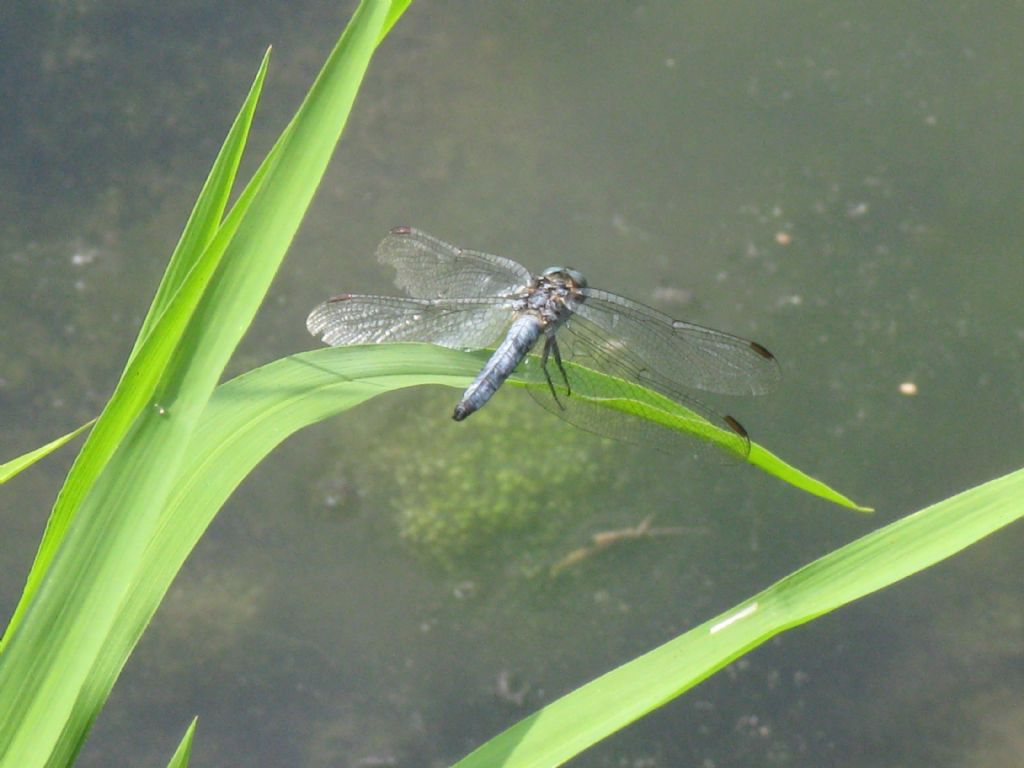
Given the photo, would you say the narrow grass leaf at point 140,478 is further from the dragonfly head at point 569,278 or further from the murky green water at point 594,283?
the murky green water at point 594,283

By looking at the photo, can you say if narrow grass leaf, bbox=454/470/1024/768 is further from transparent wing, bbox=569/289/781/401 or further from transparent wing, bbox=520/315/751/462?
transparent wing, bbox=569/289/781/401

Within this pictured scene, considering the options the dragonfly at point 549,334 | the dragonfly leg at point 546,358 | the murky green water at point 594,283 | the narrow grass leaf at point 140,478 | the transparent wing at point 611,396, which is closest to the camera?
the narrow grass leaf at point 140,478

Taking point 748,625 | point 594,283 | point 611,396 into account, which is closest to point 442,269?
point 611,396

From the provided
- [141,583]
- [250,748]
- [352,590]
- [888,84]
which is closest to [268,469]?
[352,590]

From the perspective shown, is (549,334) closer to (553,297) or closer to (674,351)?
(553,297)

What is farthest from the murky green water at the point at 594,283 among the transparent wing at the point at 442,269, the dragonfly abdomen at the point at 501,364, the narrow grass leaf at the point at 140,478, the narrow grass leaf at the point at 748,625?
the narrow grass leaf at the point at 140,478

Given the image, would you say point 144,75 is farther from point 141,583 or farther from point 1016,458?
point 1016,458

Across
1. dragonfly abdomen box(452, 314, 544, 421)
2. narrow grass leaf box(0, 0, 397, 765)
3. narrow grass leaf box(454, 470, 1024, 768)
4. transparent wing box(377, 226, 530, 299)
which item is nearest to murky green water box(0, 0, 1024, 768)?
transparent wing box(377, 226, 530, 299)
